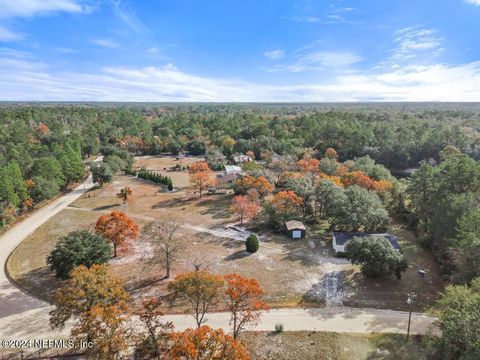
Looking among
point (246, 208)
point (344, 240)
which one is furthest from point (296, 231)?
point (246, 208)

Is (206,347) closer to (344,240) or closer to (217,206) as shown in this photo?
(344,240)

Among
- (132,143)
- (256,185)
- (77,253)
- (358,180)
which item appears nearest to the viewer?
(77,253)

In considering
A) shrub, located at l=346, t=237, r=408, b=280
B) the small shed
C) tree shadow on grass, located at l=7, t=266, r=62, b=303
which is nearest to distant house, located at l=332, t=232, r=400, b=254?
the small shed

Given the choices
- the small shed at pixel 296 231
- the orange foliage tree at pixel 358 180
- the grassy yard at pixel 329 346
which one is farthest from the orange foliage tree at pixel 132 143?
the grassy yard at pixel 329 346

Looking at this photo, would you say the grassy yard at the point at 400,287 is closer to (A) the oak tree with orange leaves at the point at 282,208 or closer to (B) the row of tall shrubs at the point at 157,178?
(A) the oak tree with orange leaves at the point at 282,208

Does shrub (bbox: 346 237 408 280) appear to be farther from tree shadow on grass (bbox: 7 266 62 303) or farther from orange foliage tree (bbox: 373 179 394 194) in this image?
tree shadow on grass (bbox: 7 266 62 303)

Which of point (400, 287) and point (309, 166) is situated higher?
point (309, 166)

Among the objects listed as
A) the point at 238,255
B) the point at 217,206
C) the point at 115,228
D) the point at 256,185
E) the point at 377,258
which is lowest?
the point at 217,206
